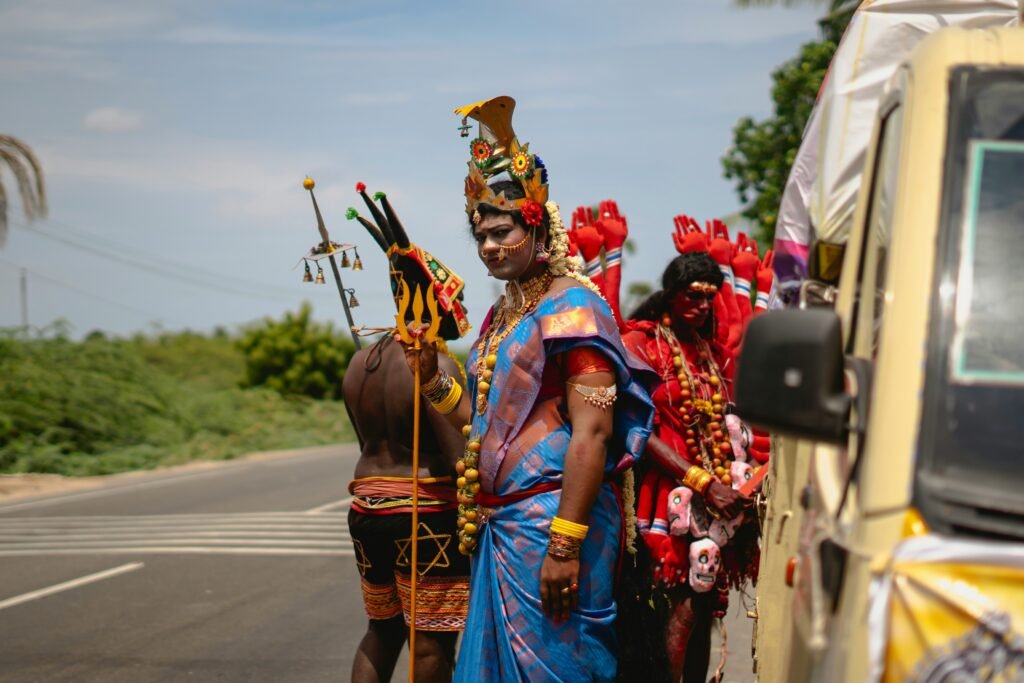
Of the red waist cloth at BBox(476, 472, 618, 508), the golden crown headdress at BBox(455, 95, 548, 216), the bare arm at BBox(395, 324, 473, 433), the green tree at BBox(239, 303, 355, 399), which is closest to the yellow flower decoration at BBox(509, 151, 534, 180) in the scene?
the golden crown headdress at BBox(455, 95, 548, 216)

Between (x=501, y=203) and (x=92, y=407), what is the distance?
744 inches

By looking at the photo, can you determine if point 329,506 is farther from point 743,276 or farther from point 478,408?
point 478,408

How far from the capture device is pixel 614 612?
405 centimetres

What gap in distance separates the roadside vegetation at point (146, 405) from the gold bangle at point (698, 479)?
15253 mm

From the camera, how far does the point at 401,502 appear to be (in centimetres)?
485

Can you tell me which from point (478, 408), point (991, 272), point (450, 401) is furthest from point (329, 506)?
point (991, 272)

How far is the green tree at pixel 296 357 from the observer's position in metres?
34.5

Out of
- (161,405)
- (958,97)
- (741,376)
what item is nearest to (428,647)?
(741,376)

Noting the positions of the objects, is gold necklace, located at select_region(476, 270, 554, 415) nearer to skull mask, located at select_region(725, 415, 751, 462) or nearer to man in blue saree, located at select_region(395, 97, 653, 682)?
man in blue saree, located at select_region(395, 97, 653, 682)

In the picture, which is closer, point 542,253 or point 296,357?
point 542,253

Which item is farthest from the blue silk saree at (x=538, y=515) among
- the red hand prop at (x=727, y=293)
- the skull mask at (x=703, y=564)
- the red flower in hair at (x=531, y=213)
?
the red hand prop at (x=727, y=293)

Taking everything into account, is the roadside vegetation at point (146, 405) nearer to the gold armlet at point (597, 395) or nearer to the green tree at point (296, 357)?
the green tree at point (296, 357)

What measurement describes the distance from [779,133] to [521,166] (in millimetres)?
14298

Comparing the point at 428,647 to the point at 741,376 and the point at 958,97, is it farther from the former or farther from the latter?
the point at 958,97
